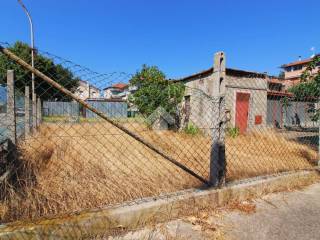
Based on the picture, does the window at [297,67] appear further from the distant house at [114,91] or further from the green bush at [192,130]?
the distant house at [114,91]

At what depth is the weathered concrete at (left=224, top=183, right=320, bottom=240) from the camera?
81.8 inches

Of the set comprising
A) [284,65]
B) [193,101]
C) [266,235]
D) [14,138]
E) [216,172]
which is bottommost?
[266,235]

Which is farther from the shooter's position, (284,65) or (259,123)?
(284,65)

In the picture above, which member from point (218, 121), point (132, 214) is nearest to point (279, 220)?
point (218, 121)

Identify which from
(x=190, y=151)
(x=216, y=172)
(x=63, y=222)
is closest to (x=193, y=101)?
(x=190, y=151)

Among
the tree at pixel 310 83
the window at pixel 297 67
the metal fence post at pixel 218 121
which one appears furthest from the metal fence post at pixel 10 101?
the window at pixel 297 67

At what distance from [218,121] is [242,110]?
9694 millimetres

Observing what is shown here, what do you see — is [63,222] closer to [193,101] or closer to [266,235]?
[266,235]

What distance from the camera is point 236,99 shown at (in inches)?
438

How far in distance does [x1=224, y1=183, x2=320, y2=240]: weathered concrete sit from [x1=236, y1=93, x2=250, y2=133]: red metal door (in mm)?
8607

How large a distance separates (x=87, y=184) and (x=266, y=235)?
190cm

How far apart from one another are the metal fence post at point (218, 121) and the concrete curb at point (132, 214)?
0.63ft

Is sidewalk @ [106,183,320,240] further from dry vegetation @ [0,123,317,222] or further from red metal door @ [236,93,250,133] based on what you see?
red metal door @ [236,93,250,133]

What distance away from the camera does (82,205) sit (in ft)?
7.09
